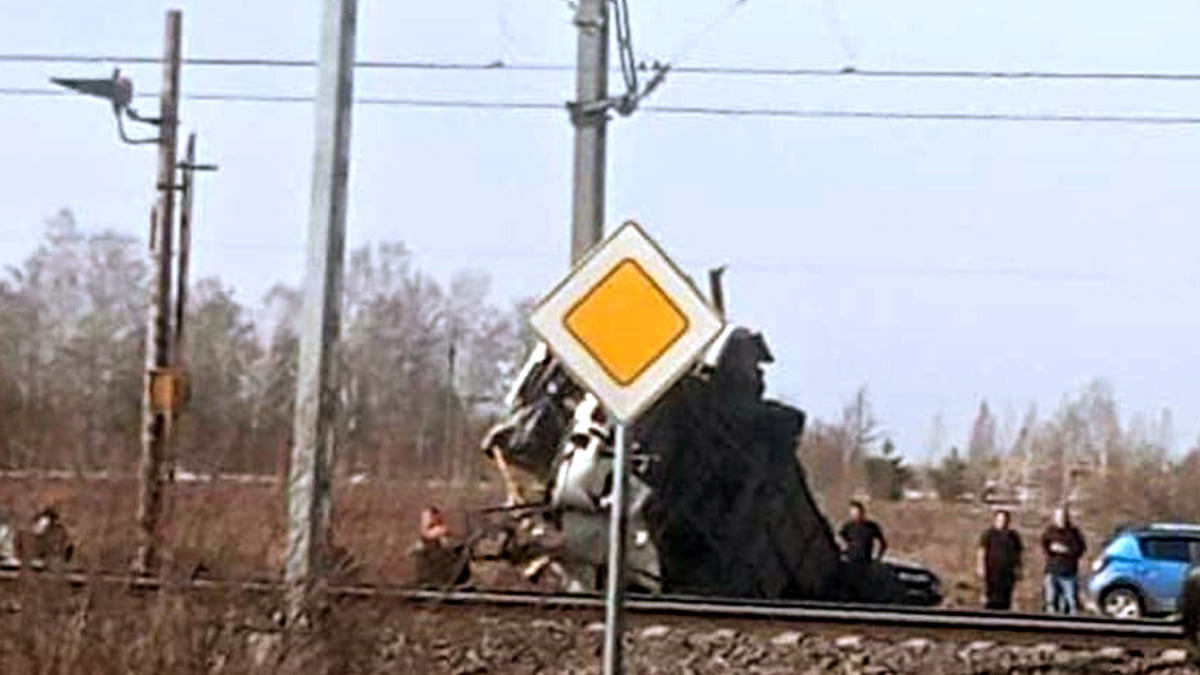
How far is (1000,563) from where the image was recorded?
27703mm

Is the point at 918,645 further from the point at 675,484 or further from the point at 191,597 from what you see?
the point at 191,597

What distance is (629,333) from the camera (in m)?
9.77

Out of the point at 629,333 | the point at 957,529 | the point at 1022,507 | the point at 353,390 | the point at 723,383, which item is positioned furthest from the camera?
the point at 1022,507

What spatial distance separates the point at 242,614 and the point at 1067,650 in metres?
8.35

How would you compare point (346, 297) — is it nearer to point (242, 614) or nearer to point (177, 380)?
point (242, 614)

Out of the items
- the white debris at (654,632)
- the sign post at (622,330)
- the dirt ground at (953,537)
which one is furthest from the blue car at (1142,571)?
the sign post at (622,330)

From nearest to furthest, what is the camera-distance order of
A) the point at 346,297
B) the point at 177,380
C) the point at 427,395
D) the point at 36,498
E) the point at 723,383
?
the point at 36,498
the point at 346,297
the point at 427,395
the point at 723,383
the point at 177,380

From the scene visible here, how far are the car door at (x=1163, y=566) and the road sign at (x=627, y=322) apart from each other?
23270mm

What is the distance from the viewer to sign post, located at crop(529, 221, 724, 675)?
9602 mm

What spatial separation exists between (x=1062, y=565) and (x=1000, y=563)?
1.00m

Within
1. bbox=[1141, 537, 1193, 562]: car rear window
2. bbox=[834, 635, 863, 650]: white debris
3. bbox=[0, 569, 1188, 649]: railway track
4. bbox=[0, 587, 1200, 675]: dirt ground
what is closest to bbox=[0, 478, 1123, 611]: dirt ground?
bbox=[0, 587, 1200, 675]: dirt ground

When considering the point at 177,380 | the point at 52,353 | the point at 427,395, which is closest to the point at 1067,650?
the point at 427,395

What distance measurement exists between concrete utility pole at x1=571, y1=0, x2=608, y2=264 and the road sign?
1698 cm

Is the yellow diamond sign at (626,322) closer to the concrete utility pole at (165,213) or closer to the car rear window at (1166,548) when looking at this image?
the concrete utility pole at (165,213)
